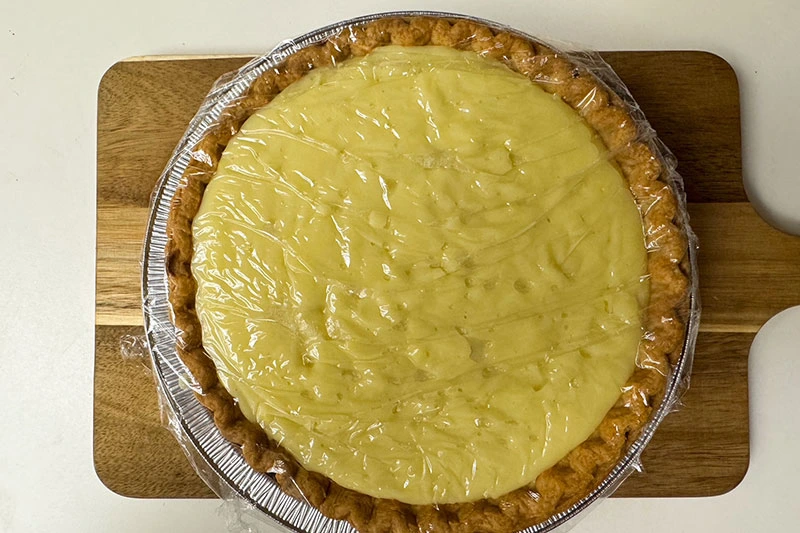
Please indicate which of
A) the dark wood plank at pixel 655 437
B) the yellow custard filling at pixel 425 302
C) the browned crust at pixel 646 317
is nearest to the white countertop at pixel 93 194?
the dark wood plank at pixel 655 437

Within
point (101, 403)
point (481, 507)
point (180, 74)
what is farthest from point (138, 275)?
point (481, 507)

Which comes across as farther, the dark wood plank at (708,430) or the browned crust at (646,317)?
the dark wood plank at (708,430)

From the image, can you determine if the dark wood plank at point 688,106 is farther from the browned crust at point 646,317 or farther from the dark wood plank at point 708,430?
the dark wood plank at point 708,430

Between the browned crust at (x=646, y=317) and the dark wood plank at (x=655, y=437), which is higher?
the browned crust at (x=646, y=317)

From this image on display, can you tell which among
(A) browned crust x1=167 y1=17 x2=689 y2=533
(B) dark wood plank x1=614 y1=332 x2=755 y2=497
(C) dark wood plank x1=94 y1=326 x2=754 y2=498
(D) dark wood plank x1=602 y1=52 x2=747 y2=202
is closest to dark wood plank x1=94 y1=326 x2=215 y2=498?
(C) dark wood plank x1=94 y1=326 x2=754 y2=498

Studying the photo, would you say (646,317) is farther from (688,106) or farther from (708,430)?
(688,106)

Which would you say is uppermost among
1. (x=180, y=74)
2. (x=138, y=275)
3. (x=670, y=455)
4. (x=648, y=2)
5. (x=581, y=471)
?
(x=648, y=2)

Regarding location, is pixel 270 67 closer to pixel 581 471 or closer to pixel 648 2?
pixel 648 2
